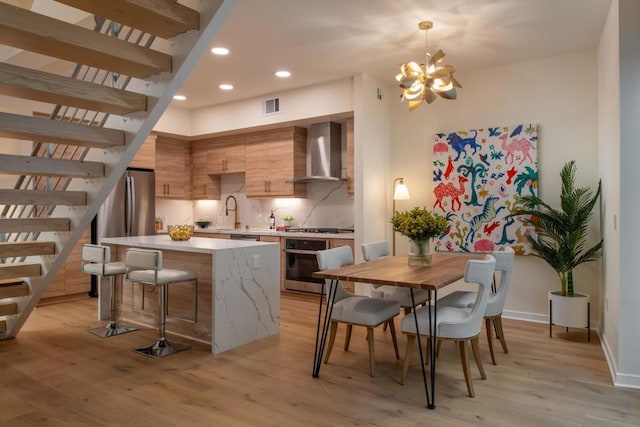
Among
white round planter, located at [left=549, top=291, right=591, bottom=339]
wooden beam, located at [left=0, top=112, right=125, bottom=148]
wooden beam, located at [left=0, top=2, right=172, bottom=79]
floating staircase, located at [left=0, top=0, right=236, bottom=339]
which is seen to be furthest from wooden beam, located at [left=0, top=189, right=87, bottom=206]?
white round planter, located at [left=549, top=291, right=591, bottom=339]

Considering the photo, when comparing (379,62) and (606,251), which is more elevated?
(379,62)

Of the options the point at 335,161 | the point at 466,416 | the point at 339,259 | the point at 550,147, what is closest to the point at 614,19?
the point at 550,147

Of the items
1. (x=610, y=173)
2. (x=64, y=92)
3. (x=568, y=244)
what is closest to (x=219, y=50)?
(x=64, y=92)

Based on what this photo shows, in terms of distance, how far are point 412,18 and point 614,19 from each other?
1.49m

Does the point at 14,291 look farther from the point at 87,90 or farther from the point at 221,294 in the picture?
the point at 87,90

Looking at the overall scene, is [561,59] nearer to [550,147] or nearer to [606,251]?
[550,147]

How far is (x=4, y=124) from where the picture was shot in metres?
2.38

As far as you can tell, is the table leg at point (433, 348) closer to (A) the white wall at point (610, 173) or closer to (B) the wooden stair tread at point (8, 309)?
(A) the white wall at point (610, 173)

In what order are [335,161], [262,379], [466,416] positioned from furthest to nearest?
1. [335,161]
2. [262,379]
3. [466,416]

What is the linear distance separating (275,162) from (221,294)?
10.0 ft

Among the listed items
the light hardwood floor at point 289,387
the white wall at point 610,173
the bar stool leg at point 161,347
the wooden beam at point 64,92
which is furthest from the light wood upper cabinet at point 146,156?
the white wall at point 610,173

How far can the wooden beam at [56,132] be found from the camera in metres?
2.41

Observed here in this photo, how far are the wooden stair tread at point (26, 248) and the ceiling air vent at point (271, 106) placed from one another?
11.1 feet

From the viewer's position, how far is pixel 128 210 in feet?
20.3
